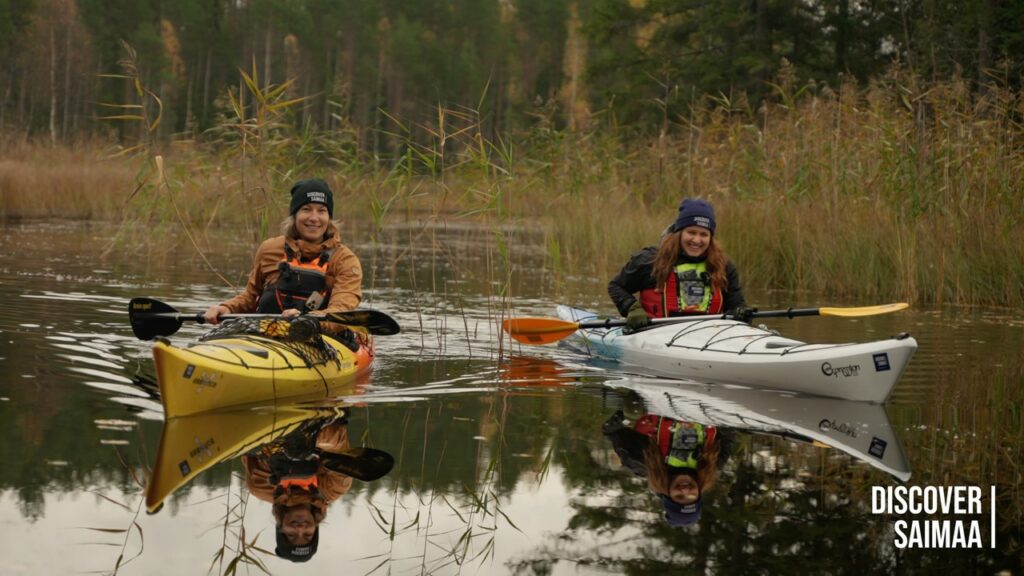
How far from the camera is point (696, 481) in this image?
4.79m

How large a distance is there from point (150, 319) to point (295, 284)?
92cm

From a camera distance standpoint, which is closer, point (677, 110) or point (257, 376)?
point (257, 376)

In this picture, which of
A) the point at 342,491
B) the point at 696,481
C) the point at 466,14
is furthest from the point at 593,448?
the point at 466,14

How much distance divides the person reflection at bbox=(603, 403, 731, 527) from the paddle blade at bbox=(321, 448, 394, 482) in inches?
39.6

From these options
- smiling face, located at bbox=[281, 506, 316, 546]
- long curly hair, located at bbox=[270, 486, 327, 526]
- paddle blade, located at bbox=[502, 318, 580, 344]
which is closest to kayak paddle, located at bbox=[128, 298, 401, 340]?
paddle blade, located at bbox=[502, 318, 580, 344]

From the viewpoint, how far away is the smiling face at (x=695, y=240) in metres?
8.04

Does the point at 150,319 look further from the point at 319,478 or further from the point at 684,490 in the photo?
the point at 684,490

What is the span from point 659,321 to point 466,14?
2097 inches

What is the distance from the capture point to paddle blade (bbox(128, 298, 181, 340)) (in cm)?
726

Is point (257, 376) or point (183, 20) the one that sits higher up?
point (183, 20)

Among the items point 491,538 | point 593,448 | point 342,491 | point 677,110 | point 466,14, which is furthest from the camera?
point 466,14

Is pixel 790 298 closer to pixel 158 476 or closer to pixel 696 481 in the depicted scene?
pixel 696 481

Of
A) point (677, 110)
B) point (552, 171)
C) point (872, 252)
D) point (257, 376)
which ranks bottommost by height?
point (257, 376)

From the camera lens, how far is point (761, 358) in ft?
23.6
